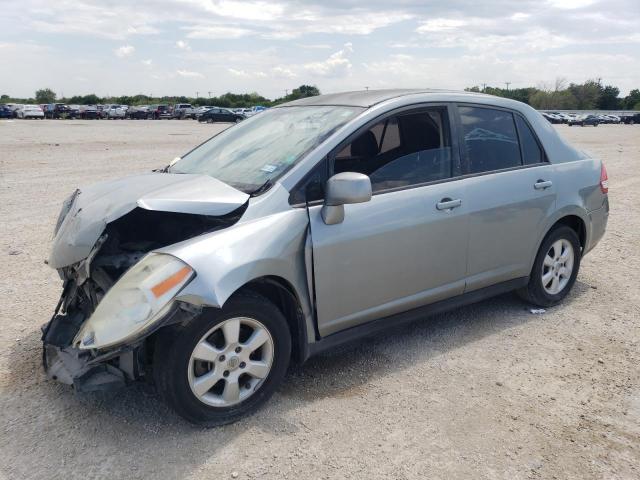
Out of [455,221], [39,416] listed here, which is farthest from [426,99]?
[39,416]

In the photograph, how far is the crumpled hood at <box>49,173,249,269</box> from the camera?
3.13m

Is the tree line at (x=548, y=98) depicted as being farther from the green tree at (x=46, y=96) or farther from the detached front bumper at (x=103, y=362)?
the detached front bumper at (x=103, y=362)

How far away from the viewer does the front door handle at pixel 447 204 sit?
3.88 meters

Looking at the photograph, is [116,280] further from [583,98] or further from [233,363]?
[583,98]

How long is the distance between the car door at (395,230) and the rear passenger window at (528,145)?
0.85 m

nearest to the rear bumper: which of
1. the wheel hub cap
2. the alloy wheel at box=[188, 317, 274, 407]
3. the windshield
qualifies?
the windshield

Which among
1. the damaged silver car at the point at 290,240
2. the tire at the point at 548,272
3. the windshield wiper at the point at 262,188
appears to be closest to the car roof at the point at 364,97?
the damaged silver car at the point at 290,240

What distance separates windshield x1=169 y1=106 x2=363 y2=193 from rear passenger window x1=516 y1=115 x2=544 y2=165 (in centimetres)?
159

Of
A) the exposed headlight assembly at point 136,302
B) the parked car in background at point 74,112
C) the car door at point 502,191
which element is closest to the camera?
the exposed headlight assembly at point 136,302

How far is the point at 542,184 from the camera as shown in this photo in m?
4.57

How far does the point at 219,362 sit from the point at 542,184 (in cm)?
297

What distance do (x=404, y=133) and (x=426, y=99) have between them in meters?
0.34

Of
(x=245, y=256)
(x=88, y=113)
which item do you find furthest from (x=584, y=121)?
(x=245, y=256)

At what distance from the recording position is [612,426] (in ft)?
10.5
